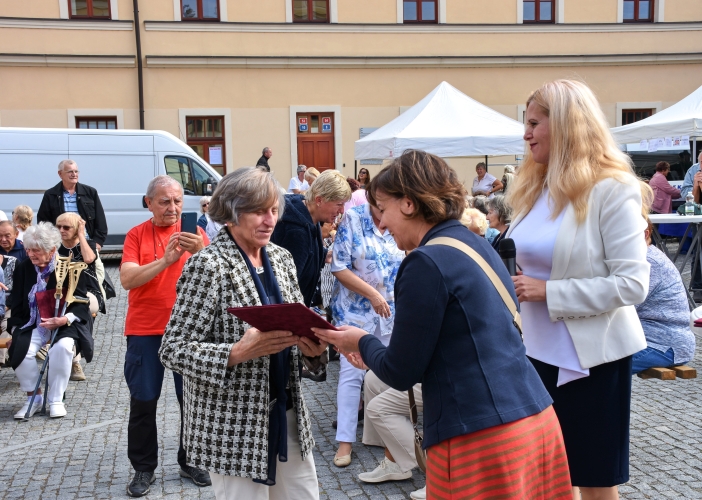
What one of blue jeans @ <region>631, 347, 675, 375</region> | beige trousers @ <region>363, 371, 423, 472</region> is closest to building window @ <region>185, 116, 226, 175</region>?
beige trousers @ <region>363, 371, 423, 472</region>

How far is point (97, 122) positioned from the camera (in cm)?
2103

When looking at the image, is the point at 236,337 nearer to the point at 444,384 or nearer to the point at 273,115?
the point at 444,384

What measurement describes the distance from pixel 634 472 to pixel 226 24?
18.9 meters

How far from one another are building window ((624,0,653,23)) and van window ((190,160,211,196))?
14.7 m

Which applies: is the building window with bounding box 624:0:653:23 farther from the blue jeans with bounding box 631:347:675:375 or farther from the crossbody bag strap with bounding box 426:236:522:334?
the crossbody bag strap with bounding box 426:236:522:334

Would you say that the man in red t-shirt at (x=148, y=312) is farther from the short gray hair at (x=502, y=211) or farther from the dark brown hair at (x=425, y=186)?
the short gray hair at (x=502, y=211)

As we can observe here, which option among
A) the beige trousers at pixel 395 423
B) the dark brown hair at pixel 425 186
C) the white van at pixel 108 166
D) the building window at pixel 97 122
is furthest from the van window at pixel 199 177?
the dark brown hair at pixel 425 186

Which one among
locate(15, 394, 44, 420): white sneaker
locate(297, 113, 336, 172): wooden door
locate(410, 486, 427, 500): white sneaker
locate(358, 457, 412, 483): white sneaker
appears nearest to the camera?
locate(410, 486, 427, 500): white sneaker

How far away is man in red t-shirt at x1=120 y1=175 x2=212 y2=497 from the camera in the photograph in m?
4.46

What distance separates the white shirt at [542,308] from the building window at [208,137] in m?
19.3

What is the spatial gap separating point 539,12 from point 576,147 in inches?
870

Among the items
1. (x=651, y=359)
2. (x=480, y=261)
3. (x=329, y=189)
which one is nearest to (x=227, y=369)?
(x=480, y=261)

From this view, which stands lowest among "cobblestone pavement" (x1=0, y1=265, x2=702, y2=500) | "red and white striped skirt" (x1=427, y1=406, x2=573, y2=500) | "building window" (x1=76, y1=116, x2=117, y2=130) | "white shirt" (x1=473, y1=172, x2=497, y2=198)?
"cobblestone pavement" (x1=0, y1=265, x2=702, y2=500)

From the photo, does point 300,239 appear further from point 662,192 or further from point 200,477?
point 662,192
